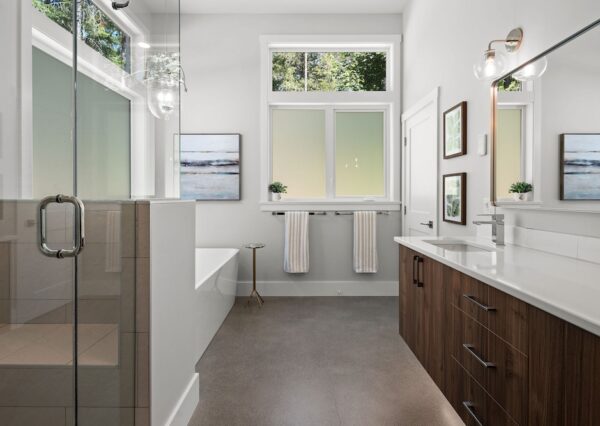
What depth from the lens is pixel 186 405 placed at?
1.88 meters

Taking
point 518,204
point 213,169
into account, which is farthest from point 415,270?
point 213,169

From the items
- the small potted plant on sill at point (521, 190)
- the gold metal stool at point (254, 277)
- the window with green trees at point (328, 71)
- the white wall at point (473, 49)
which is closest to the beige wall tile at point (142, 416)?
the white wall at point (473, 49)

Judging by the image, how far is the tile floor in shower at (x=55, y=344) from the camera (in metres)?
0.88

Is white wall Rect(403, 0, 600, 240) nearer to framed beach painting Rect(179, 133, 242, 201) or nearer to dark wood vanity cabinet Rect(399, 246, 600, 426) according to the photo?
dark wood vanity cabinet Rect(399, 246, 600, 426)

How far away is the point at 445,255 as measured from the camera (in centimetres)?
187

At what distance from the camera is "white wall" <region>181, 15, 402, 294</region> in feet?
13.9

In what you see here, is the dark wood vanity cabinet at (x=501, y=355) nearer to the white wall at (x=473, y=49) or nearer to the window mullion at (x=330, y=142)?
the white wall at (x=473, y=49)

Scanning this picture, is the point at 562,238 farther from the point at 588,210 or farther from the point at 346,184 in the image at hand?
the point at 346,184

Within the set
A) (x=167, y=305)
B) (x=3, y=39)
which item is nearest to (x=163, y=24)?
(x=3, y=39)

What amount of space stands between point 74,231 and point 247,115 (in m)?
3.36

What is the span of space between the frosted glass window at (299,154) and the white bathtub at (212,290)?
1028 millimetres

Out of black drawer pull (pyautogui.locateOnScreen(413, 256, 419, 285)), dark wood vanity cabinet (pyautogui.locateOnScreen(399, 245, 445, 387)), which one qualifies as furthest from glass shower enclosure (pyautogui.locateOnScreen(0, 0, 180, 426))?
black drawer pull (pyautogui.locateOnScreen(413, 256, 419, 285))

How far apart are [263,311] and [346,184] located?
1705mm

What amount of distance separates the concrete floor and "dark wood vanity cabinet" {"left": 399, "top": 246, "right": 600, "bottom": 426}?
0.24 meters
